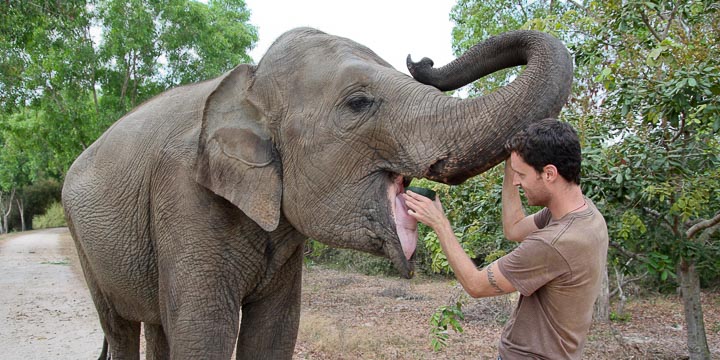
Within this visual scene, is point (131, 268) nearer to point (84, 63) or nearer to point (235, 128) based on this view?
point (235, 128)

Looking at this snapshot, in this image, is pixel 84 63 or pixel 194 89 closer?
pixel 194 89

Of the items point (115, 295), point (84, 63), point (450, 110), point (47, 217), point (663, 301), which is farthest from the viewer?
point (47, 217)

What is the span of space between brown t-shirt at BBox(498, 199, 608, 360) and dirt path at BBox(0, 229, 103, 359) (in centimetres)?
653

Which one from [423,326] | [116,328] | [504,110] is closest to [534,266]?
[504,110]

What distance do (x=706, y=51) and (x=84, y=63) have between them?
15.2 m

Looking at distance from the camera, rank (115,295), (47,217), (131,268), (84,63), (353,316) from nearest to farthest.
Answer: (131,268) < (115,295) < (353,316) < (84,63) < (47,217)

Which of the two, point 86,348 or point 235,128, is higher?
point 235,128

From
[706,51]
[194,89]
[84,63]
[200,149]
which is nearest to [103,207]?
[194,89]

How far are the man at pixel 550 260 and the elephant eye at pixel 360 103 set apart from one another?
0.40 metres

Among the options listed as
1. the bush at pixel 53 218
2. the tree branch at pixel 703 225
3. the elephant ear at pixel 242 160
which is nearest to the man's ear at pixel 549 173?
the elephant ear at pixel 242 160

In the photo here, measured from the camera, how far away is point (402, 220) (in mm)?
2357

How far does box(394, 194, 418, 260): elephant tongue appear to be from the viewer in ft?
7.59

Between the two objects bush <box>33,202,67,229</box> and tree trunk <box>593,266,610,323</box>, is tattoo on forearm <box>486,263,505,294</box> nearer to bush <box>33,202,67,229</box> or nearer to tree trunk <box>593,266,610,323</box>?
tree trunk <box>593,266,610,323</box>

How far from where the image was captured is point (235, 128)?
263 centimetres
